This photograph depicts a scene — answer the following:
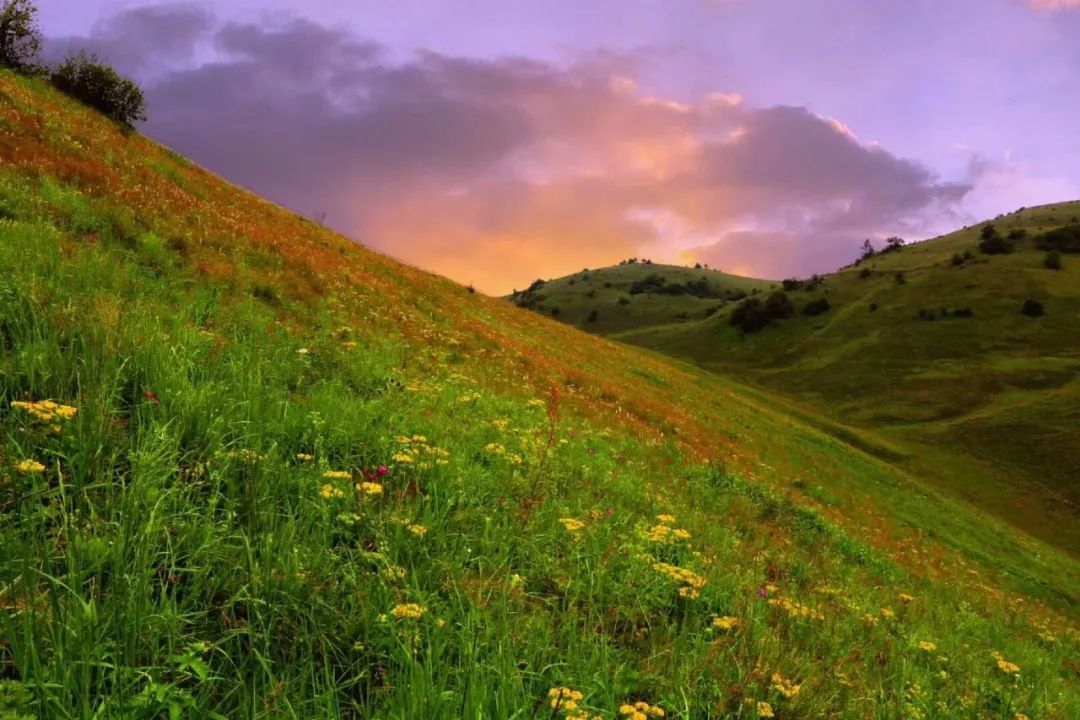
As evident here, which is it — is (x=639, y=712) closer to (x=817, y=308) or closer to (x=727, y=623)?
(x=727, y=623)

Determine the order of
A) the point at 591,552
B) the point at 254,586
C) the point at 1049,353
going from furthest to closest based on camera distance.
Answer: the point at 1049,353 < the point at 591,552 < the point at 254,586

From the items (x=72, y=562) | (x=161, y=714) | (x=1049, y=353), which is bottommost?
(x=161, y=714)

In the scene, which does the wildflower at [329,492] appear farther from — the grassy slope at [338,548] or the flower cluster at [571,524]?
the flower cluster at [571,524]

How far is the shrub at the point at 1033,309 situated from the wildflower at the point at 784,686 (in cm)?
10434

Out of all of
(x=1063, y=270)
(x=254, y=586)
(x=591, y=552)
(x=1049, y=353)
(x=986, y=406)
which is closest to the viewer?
(x=254, y=586)

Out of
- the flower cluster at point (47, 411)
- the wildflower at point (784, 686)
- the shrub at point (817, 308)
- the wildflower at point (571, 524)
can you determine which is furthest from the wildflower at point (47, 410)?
the shrub at point (817, 308)

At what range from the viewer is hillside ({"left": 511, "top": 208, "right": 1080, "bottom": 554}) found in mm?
48312

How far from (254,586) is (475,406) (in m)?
6.48

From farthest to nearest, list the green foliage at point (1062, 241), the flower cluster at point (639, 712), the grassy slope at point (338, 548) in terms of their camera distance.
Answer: the green foliage at point (1062, 241) < the flower cluster at point (639, 712) < the grassy slope at point (338, 548)

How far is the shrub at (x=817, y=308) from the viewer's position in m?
106

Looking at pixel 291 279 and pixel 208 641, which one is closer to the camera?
pixel 208 641

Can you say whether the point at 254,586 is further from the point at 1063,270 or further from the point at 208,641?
the point at 1063,270

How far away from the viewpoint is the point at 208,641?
338cm

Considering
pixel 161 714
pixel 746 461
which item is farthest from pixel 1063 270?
pixel 161 714
